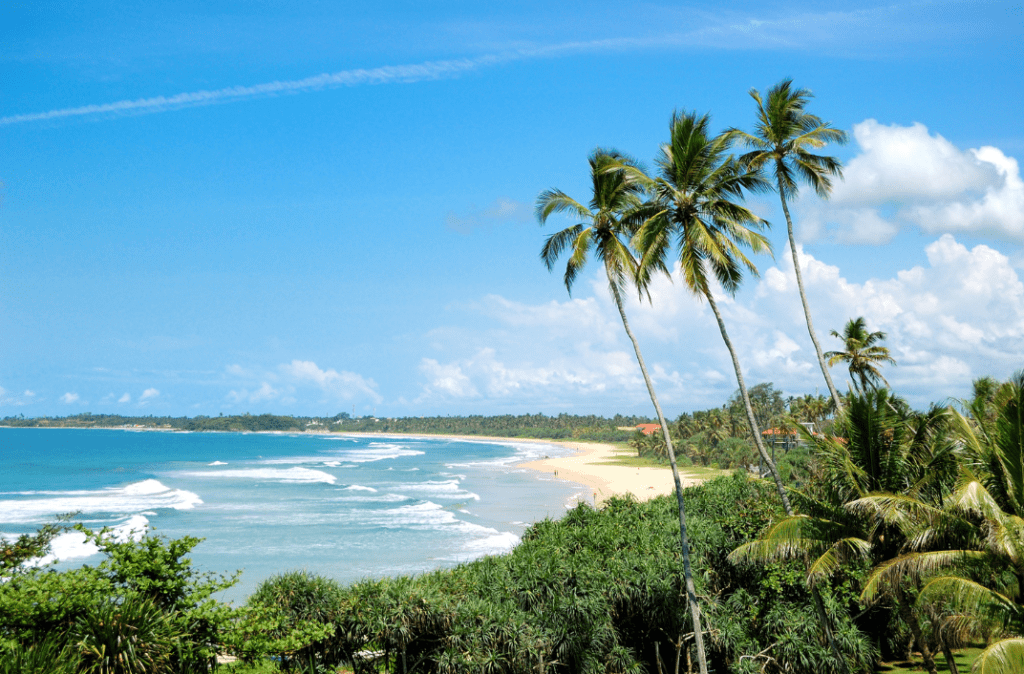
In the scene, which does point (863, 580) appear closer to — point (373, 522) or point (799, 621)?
point (799, 621)

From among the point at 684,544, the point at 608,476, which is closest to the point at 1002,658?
the point at 684,544

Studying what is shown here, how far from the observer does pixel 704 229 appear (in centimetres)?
1402

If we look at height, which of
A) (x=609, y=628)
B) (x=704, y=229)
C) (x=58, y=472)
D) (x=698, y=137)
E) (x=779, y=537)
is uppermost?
(x=698, y=137)

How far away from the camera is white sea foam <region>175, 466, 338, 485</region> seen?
225 ft

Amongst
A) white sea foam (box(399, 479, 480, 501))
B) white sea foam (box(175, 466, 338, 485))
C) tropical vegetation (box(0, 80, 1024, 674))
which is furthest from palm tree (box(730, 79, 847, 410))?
white sea foam (box(175, 466, 338, 485))

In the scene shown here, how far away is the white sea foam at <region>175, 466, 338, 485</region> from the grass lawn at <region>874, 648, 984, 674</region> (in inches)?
2215

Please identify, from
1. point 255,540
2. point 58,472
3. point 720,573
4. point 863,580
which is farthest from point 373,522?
point 58,472

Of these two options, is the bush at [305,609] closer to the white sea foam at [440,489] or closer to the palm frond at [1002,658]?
the palm frond at [1002,658]

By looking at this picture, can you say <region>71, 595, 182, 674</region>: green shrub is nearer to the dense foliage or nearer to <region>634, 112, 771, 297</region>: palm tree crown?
the dense foliage

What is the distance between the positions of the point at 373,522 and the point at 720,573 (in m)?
29.9

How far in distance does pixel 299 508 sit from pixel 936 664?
41587 millimetres

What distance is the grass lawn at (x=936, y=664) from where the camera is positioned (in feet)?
48.6

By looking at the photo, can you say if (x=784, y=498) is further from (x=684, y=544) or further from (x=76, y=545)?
(x=76, y=545)

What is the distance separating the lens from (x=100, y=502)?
49.3m
